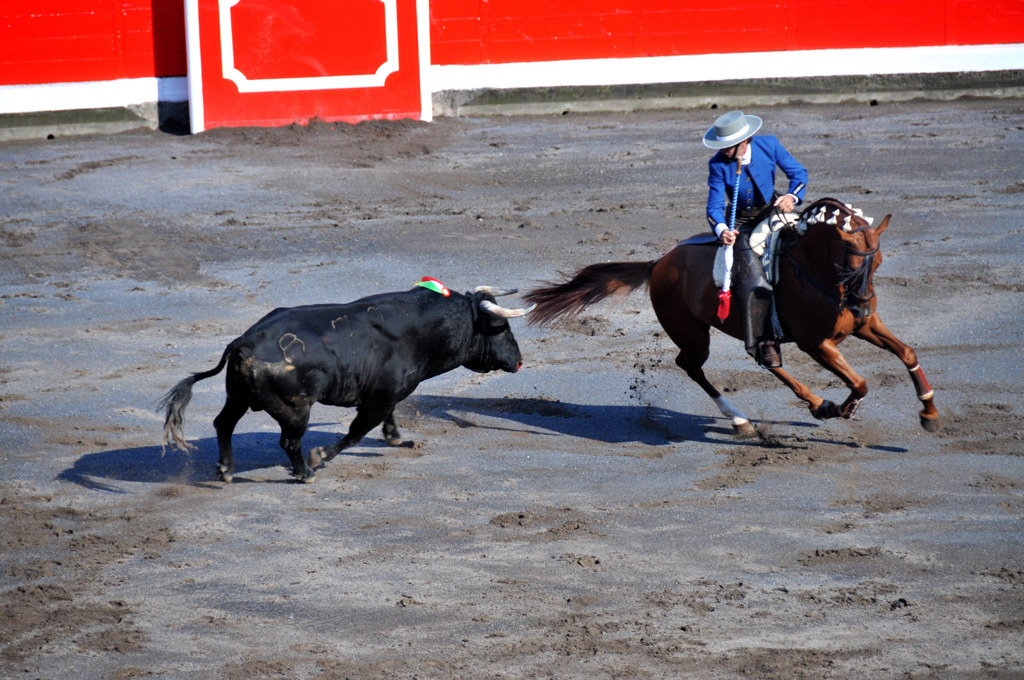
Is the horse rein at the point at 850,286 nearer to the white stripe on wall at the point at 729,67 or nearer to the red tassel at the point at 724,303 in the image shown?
the red tassel at the point at 724,303

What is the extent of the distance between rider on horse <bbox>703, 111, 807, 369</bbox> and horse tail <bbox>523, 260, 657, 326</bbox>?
2.66 ft

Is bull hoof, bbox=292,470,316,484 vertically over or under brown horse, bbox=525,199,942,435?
under

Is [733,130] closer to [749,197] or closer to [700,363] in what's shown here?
[749,197]

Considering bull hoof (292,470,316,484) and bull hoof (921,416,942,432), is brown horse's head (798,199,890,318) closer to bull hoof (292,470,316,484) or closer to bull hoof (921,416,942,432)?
bull hoof (921,416,942,432)

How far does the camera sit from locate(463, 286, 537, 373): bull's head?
6887 millimetres

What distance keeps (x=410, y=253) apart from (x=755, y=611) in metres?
6.80

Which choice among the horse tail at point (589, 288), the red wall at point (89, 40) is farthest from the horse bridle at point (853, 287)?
the red wall at point (89, 40)

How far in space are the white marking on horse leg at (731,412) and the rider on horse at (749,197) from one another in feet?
1.33

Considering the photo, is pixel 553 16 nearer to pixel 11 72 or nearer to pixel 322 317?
pixel 11 72

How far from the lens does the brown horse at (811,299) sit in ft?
21.7

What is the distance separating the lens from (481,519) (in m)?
6.10

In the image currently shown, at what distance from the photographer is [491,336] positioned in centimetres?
696

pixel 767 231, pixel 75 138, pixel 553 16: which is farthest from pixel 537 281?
pixel 75 138

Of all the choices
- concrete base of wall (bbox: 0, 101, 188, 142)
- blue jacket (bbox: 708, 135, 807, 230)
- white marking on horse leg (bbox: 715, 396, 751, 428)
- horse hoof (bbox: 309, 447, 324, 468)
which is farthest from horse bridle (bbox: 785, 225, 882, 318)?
concrete base of wall (bbox: 0, 101, 188, 142)
